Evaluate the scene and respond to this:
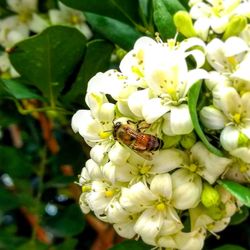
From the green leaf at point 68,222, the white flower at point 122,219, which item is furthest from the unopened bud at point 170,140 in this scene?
the green leaf at point 68,222

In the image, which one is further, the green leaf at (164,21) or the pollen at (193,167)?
the green leaf at (164,21)

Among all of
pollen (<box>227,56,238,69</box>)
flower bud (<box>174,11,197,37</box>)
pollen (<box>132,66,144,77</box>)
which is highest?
flower bud (<box>174,11,197,37</box>)

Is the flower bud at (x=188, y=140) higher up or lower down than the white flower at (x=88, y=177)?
higher up

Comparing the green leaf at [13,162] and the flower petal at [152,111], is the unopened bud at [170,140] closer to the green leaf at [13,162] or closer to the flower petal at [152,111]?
the flower petal at [152,111]

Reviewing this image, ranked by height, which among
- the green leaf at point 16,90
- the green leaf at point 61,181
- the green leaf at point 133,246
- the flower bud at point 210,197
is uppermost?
the flower bud at point 210,197

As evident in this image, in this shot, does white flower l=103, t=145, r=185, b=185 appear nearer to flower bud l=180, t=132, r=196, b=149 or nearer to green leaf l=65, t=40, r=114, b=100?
flower bud l=180, t=132, r=196, b=149

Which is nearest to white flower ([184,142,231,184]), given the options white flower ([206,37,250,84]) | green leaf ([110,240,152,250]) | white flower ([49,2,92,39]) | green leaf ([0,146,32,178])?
white flower ([206,37,250,84])

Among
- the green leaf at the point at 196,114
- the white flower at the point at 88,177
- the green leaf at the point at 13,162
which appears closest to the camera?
the green leaf at the point at 196,114
